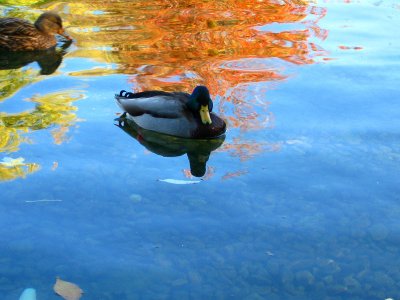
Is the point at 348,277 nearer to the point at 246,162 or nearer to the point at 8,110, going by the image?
the point at 246,162

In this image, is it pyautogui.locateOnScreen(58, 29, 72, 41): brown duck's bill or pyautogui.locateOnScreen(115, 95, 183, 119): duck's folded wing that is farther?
pyautogui.locateOnScreen(58, 29, 72, 41): brown duck's bill

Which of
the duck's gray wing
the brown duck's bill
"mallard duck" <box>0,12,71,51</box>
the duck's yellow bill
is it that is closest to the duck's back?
"mallard duck" <box>0,12,71,51</box>

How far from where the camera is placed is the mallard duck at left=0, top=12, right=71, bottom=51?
9102 mm

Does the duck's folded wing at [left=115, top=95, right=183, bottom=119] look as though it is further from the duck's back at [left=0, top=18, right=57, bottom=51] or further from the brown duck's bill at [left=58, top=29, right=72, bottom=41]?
the brown duck's bill at [left=58, top=29, right=72, bottom=41]

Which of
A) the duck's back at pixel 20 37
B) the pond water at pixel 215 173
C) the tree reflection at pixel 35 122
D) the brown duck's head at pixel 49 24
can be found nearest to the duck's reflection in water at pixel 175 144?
the pond water at pixel 215 173

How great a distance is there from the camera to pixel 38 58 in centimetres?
910

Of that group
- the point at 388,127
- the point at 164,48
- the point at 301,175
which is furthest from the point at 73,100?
the point at 388,127

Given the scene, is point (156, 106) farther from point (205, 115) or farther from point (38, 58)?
point (38, 58)

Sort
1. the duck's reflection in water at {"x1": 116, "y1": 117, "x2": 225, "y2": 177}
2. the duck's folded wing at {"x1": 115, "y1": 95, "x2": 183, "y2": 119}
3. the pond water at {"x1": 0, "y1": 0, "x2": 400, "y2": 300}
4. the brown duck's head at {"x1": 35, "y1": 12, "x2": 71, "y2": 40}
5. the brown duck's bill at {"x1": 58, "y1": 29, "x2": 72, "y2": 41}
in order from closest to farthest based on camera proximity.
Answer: the pond water at {"x1": 0, "y1": 0, "x2": 400, "y2": 300} < the duck's reflection in water at {"x1": 116, "y1": 117, "x2": 225, "y2": 177} < the duck's folded wing at {"x1": 115, "y1": 95, "x2": 183, "y2": 119} < the brown duck's head at {"x1": 35, "y1": 12, "x2": 71, "y2": 40} < the brown duck's bill at {"x1": 58, "y1": 29, "x2": 72, "y2": 41}

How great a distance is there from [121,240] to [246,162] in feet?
5.12

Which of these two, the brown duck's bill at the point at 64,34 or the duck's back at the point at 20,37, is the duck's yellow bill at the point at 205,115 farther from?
the brown duck's bill at the point at 64,34

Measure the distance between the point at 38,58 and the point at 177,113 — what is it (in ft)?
10.9

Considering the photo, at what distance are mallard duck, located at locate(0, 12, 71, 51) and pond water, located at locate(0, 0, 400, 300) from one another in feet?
0.94

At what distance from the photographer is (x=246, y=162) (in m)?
5.98
